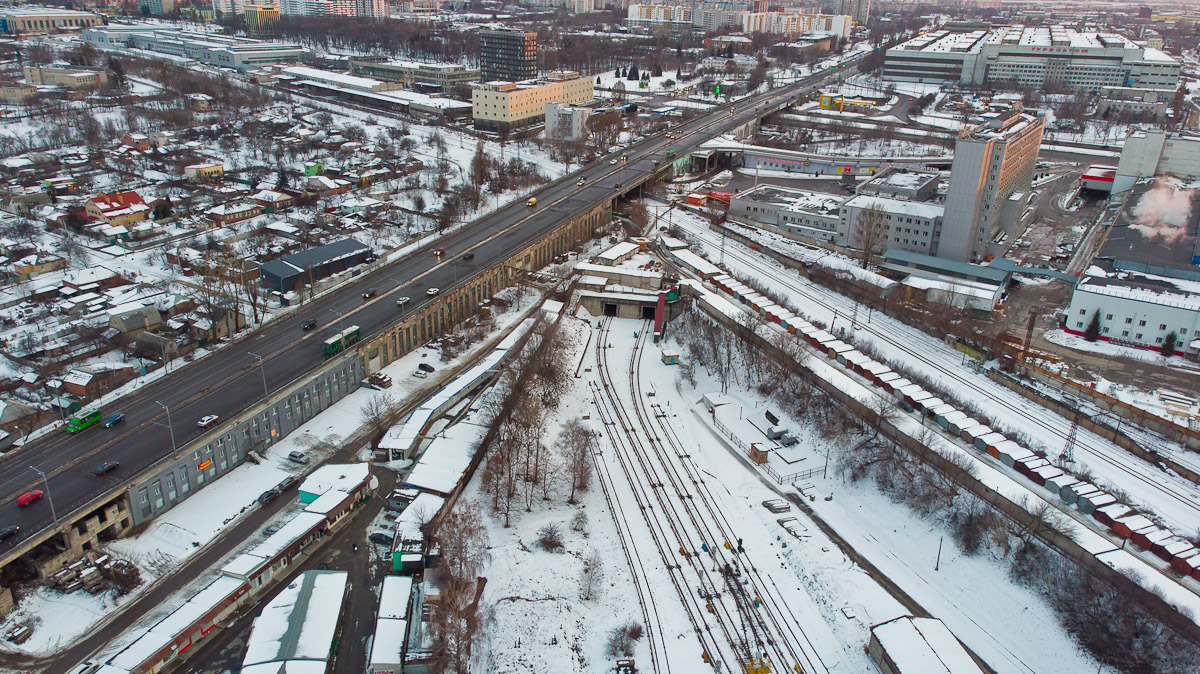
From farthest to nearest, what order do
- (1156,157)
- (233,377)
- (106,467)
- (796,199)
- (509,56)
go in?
(509,56) → (1156,157) → (796,199) → (233,377) → (106,467)

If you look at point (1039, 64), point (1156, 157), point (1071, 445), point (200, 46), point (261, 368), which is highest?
point (1039, 64)

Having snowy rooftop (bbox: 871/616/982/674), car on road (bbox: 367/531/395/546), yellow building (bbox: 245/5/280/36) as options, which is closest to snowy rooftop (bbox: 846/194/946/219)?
snowy rooftop (bbox: 871/616/982/674)

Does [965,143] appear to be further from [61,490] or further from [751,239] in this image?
[61,490]

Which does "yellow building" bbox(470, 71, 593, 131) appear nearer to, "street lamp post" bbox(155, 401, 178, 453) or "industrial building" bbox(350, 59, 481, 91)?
"industrial building" bbox(350, 59, 481, 91)

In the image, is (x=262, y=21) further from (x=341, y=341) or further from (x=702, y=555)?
(x=702, y=555)

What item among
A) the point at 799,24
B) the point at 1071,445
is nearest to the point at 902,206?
the point at 1071,445

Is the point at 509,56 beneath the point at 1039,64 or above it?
beneath

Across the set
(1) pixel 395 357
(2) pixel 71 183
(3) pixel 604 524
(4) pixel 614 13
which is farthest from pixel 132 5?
(3) pixel 604 524
